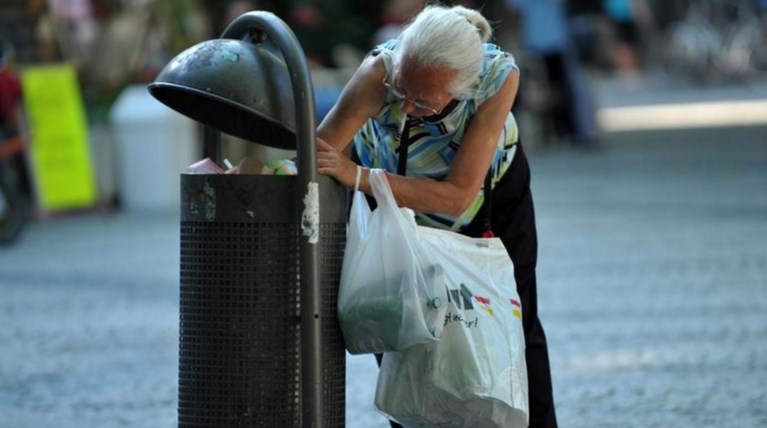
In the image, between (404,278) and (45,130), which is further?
(45,130)

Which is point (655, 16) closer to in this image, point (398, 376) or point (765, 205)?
point (765, 205)

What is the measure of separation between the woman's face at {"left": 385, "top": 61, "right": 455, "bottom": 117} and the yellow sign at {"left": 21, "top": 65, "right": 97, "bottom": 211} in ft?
32.0

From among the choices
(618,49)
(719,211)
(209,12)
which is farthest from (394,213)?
(618,49)

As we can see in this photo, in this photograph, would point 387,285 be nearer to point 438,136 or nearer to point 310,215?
point 310,215

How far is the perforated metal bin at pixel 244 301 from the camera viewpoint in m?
4.21

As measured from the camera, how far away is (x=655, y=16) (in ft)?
134

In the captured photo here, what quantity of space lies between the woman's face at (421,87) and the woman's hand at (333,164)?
211 mm

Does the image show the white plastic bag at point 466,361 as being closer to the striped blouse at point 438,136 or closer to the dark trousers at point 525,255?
the striped blouse at point 438,136

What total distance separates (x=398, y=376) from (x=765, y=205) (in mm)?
9435

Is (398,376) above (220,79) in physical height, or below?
below

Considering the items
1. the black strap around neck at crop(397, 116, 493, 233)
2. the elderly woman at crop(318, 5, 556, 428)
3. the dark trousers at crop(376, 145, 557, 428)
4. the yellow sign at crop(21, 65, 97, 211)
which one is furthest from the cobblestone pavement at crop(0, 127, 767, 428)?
the black strap around neck at crop(397, 116, 493, 233)

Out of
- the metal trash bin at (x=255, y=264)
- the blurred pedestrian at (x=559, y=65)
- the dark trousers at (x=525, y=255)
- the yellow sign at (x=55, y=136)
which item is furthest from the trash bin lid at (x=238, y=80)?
the blurred pedestrian at (x=559, y=65)

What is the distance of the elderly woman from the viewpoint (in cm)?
430

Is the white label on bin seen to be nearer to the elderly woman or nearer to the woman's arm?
the elderly woman
